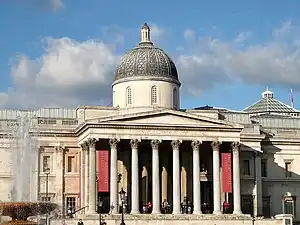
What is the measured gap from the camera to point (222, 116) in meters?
93.7

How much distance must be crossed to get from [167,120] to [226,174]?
8.90m

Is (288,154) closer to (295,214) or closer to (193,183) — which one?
(295,214)

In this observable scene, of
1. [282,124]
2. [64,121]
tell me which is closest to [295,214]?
[282,124]

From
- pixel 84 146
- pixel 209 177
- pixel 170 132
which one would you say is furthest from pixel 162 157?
pixel 84 146

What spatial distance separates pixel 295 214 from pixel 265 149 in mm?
8661

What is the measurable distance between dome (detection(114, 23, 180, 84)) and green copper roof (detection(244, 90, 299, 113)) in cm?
3927

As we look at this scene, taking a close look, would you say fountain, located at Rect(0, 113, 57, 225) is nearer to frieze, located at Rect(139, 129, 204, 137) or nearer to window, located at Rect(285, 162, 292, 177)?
frieze, located at Rect(139, 129, 204, 137)

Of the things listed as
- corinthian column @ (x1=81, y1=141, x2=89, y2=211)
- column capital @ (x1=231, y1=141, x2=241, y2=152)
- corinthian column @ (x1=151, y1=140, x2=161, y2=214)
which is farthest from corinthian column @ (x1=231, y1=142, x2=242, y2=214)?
corinthian column @ (x1=81, y1=141, x2=89, y2=211)

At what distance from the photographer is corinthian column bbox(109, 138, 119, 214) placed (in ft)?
255

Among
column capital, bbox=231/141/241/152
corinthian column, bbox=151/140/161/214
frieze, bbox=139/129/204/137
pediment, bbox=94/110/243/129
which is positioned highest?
pediment, bbox=94/110/243/129

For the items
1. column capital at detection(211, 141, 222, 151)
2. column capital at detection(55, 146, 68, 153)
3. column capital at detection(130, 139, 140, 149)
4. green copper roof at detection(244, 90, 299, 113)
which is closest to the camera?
column capital at detection(130, 139, 140, 149)

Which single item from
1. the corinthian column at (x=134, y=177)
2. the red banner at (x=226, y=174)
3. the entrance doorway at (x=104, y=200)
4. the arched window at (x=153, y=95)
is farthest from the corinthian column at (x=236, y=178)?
the entrance doorway at (x=104, y=200)

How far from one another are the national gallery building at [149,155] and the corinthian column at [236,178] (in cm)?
11

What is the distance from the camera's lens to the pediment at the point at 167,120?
262 feet
